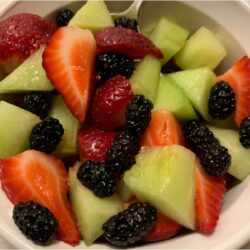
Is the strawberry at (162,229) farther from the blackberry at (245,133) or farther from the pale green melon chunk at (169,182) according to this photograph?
the blackberry at (245,133)

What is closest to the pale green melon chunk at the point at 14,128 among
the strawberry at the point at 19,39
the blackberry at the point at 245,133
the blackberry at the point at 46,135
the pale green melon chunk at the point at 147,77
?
the blackberry at the point at 46,135

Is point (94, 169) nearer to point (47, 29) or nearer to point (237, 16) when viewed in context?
point (47, 29)

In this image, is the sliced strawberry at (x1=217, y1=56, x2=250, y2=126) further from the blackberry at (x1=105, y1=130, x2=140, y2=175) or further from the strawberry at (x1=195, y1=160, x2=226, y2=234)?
the blackberry at (x1=105, y1=130, x2=140, y2=175)

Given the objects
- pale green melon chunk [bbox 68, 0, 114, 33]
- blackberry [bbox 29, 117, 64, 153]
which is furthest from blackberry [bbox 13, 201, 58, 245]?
pale green melon chunk [bbox 68, 0, 114, 33]

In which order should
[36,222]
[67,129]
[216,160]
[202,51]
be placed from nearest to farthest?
[36,222], [216,160], [67,129], [202,51]

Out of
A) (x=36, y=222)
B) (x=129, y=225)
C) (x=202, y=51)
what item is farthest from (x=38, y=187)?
(x=202, y=51)

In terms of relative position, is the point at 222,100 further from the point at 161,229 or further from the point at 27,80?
the point at 27,80

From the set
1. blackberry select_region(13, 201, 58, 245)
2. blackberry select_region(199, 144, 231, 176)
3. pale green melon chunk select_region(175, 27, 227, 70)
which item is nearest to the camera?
blackberry select_region(13, 201, 58, 245)
